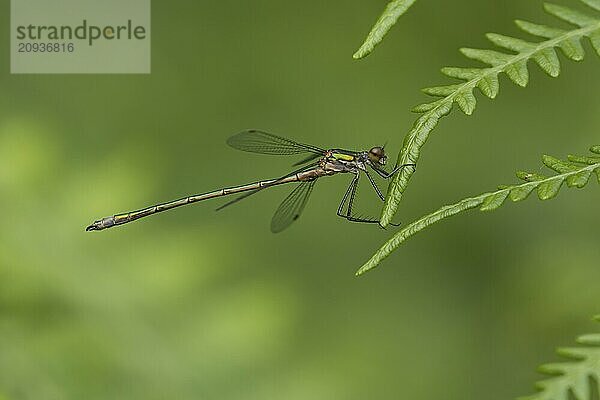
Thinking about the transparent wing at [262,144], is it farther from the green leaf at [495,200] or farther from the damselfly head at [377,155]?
the green leaf at [495,200]

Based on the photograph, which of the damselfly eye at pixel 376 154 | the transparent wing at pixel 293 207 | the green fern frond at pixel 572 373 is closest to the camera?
the green fern frond at pixel 572 373

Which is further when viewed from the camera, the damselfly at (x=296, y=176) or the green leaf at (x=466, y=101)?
the damselfly at (x=296, y=176)

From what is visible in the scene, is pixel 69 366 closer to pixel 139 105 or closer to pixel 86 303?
pixel 86 303

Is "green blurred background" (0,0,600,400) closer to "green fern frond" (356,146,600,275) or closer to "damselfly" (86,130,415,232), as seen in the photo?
"damselfly" (86,130,415,232)

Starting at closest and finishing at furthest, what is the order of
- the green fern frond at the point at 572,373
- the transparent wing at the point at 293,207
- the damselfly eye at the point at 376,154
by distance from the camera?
the green fern frond at the point at 572,373 < the damselfly eye at the point at 376,154 < the transparent wing at the point at 293,207

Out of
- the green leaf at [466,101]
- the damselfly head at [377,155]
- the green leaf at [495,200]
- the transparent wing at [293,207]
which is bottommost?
the green leaf at [495,200]

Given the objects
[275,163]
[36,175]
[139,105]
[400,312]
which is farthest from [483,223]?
[36,175]

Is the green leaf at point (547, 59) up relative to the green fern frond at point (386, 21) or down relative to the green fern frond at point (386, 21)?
down

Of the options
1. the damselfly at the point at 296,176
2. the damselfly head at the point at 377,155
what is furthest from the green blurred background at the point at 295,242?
the damselfly head at the point at 377,155
